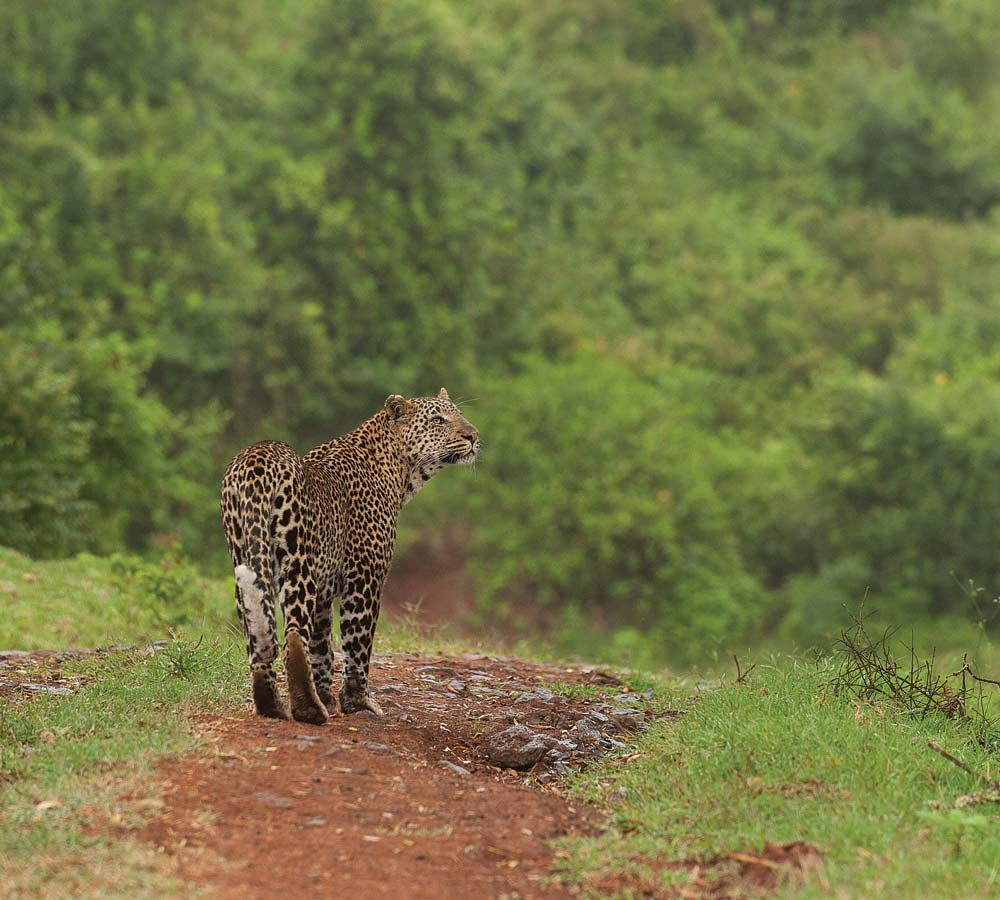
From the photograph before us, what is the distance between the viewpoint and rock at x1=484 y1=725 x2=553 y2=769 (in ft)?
28.5

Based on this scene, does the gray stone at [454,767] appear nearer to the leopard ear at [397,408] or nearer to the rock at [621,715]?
the rock at [621,715]

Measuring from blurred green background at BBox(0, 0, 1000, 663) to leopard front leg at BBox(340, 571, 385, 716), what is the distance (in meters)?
12.1

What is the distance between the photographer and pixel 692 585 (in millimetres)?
30484

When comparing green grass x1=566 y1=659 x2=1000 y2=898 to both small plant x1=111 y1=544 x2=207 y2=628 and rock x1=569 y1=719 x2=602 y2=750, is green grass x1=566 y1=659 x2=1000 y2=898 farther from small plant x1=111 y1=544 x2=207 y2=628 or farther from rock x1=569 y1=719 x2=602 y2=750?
small plant x1=111 y1=544 x2=207 y2=628

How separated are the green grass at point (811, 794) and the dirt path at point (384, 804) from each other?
1.06 ft

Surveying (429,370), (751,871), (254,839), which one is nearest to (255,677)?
(254,839)

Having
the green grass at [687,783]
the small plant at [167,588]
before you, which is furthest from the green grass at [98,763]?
the small plant at [167,588]

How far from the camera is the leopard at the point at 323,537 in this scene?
829 centimetres

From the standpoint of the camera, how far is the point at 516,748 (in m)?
8.76

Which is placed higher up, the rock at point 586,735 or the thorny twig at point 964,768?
the thorny twig at point 964,768

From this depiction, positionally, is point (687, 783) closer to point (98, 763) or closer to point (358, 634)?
point (358, 634)

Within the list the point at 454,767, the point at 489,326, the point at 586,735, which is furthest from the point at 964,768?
the point at 489,326

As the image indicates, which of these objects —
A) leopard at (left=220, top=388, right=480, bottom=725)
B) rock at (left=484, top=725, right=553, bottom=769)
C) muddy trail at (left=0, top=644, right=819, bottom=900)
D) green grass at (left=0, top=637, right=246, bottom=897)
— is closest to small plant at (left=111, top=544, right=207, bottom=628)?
green grass at (left=0, top=637, right=246, bottom=897)

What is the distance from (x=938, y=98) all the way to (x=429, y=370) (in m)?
22.7
